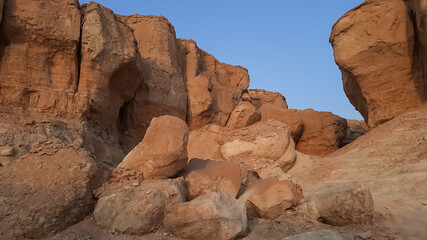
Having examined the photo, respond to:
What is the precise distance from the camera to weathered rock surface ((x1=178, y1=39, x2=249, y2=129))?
11062 millimetres

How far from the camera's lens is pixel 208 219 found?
10.5ft

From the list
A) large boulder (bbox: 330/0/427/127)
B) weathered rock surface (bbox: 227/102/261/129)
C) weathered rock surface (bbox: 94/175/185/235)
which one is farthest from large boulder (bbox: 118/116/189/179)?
large boulder (bbox: 330/0/427/127)

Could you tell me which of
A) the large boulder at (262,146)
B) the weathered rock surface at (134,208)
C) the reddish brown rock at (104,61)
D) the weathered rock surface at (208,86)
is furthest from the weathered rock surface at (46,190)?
the weathered rock surface at (208,86)

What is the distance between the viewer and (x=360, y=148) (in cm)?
782

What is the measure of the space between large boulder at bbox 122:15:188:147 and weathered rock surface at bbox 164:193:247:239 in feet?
21.0

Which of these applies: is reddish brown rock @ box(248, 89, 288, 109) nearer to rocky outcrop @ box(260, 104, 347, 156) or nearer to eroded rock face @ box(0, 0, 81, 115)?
rocky outcrop @ box(260, 104, 347, 156)

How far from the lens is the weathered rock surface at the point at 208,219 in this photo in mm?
3180

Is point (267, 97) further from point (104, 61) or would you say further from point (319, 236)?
point (319, 236)

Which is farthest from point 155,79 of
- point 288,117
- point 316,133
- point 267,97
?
point 267,97

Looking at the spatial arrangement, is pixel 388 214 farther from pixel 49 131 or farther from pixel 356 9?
pixel 356 9

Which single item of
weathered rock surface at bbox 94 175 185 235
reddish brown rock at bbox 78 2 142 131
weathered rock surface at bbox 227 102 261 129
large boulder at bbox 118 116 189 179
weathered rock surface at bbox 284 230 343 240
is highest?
reddish brown rock at bbox 78 2 142 131

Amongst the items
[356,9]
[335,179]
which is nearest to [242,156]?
[335,179]

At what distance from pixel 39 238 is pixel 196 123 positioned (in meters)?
8.27

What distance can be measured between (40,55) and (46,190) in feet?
14.3
